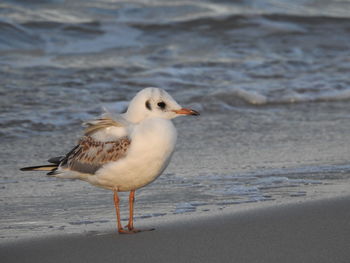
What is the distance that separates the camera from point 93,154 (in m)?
4.94

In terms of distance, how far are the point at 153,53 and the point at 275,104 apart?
372 cm

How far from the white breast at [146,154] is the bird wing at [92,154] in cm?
5

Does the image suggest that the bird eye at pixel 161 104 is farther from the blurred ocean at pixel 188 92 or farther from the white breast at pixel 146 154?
the blurred ocean at pixel 188 92

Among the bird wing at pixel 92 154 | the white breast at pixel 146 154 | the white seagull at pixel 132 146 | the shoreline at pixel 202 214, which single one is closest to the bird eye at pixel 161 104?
the white seagull at pixel 132 146

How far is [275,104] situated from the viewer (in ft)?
30.2

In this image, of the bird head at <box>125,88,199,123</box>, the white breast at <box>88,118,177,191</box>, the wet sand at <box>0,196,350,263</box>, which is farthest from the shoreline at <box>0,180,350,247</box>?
the bird head at <box>125,88,199,123</box>

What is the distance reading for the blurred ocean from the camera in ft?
18.0

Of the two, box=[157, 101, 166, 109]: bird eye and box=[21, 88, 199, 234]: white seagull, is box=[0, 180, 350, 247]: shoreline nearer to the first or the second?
box=[21, 88, 199, 234]: white seagull

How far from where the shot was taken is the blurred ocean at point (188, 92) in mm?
5492

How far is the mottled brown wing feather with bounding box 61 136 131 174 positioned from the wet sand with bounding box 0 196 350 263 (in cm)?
48

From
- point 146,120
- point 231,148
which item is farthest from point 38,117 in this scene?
point 146,120

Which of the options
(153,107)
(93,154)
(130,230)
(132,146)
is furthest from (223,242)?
(93,154)

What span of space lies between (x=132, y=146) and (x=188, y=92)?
5101 millimetres

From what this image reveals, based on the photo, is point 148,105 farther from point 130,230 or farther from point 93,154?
point 130,230
